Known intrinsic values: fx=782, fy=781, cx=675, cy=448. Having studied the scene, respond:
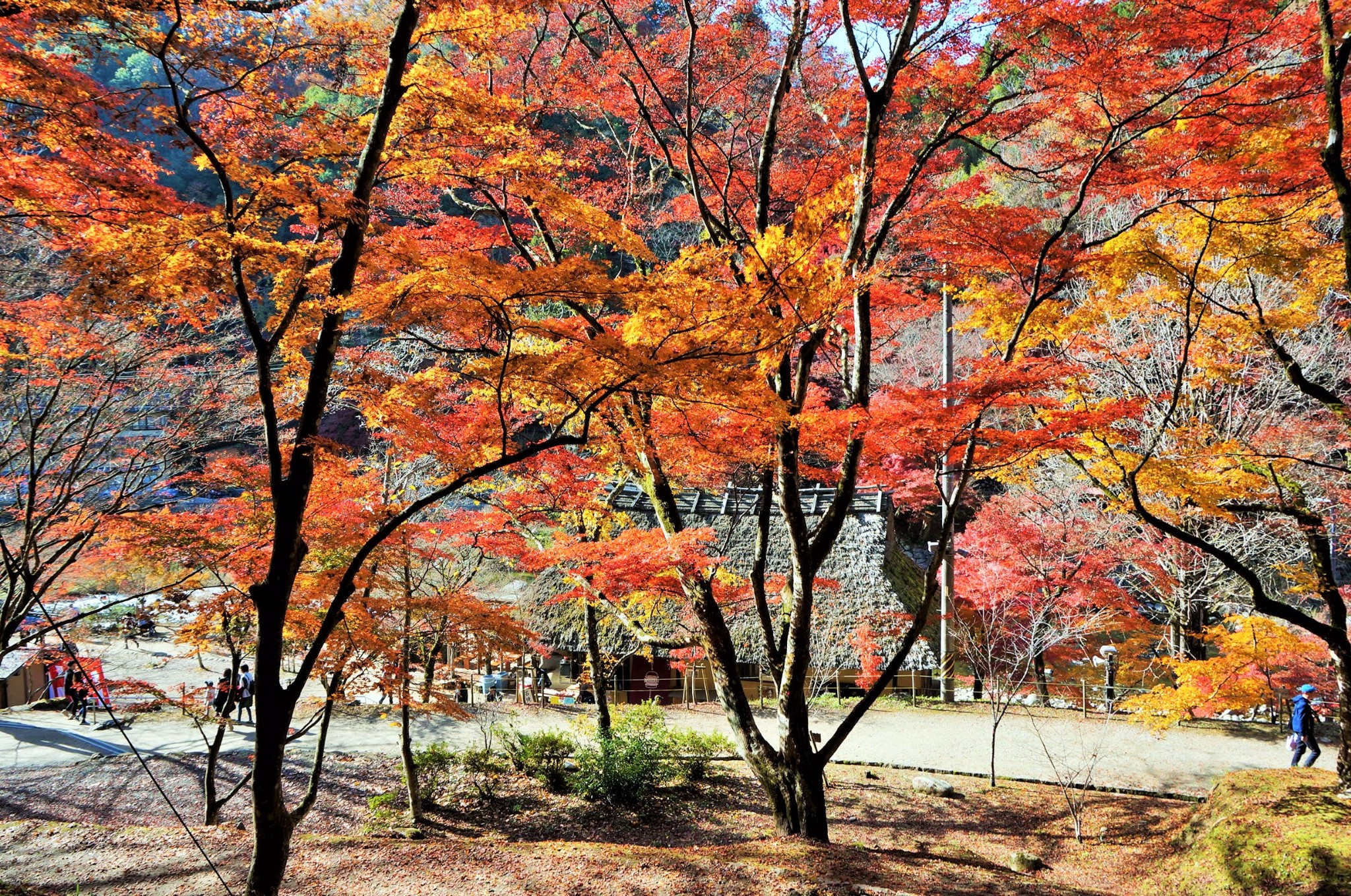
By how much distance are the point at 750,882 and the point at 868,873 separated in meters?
0.95

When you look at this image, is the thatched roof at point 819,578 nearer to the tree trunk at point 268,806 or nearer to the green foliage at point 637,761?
the green foliage at point 637,761

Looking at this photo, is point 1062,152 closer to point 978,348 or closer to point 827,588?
point 827,588

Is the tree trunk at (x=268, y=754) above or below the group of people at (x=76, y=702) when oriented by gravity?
above

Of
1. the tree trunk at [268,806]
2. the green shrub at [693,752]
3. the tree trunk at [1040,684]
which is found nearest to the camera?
the tree trunk at [268,806]

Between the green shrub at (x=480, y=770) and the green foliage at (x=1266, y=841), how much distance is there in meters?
7.42

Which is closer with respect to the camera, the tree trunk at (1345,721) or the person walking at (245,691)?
the tree trunk at (1345,721)

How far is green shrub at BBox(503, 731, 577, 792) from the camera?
10.2 metres

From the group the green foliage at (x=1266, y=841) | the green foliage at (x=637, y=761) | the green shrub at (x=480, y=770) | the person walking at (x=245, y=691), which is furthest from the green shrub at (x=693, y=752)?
the person walking at (x=245, y=691)

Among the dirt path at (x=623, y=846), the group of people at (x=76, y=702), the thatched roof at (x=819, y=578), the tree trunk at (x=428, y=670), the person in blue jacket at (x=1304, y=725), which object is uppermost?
the thatched roof at (x=819, y=578)

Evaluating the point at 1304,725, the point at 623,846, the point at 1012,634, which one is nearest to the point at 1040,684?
the point at 1012,634

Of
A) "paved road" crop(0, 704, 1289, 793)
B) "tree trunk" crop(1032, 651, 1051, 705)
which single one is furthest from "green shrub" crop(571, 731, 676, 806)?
"tree trunk" crop(1032, 651, 1051, 705)

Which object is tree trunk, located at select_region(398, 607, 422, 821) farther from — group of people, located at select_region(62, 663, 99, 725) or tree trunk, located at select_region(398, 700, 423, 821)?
group of people, located at select_region(62, 663, 99, 725)

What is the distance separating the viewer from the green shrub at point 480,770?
1015 centimetres

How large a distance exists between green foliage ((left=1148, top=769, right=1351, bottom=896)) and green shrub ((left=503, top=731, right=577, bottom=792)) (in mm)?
6678
